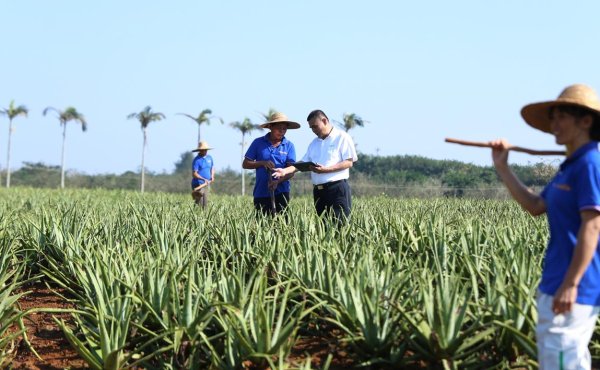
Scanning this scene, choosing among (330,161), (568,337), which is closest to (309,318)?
(568,337)

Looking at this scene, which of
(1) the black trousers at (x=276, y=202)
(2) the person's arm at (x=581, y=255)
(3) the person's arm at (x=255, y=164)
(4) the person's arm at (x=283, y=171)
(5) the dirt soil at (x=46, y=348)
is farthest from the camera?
(1) the black trousers at (x=276, y=202)

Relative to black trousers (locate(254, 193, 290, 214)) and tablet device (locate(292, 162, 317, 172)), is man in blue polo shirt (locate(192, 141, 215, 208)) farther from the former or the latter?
tablet device (locate(292, 162, 317, 172))

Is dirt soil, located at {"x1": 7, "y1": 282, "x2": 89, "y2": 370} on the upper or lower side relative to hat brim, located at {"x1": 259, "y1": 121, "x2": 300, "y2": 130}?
lower

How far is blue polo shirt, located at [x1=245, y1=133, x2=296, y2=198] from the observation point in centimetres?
799

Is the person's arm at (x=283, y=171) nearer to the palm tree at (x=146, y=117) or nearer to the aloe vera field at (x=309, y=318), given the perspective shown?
the aloe vera field at (x=309, y=318)

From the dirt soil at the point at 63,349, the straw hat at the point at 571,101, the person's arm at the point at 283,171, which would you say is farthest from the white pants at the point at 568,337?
the person's arm at the point at 283,171

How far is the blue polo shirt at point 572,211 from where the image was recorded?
8.64 feet

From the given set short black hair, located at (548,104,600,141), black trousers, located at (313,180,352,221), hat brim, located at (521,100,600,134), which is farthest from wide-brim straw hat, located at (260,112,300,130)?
short black hair, located at (548,104,600,141)

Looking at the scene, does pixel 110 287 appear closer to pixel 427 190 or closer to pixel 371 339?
pixel 371 339

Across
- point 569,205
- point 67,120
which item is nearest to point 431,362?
point 569,205

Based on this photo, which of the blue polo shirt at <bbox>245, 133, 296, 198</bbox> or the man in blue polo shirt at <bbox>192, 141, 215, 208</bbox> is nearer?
the blue polo shirt at <bbox>245, 133, 296, 198</bbox>

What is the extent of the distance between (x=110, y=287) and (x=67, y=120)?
2213 inches

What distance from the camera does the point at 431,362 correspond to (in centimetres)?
343

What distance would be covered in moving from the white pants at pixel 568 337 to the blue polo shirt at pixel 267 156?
5367mm
